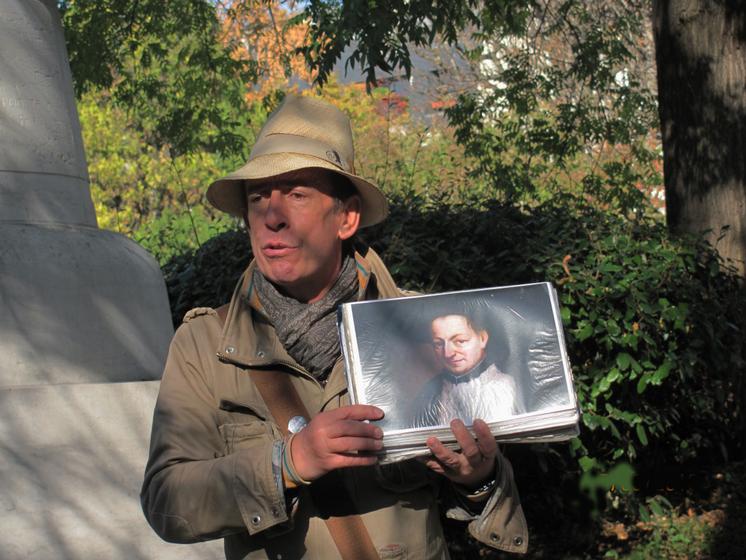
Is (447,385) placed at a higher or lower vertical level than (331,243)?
lower

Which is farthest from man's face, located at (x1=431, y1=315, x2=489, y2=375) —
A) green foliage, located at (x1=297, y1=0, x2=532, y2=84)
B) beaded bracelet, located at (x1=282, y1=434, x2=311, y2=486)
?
green foliage, located at (x1=297, y1=0, x2=532, y2=84)

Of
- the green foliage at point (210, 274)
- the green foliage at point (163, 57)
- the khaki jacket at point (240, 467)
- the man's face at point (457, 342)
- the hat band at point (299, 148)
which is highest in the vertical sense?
the green foliage at point (163, 57)

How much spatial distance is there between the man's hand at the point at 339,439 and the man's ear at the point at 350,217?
70 centimetres

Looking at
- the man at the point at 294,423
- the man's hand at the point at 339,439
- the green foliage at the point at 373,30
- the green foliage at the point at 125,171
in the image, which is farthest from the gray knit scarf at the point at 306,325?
the green foliage at the point at 125,171

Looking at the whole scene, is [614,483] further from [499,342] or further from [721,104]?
[499,342]

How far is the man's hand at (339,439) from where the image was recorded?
216cm

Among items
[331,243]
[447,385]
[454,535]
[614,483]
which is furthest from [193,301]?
[447,385]

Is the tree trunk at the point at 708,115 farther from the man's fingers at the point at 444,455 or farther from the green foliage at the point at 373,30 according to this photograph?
the man's fingers at the point at 444,455

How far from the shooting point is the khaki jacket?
237cm

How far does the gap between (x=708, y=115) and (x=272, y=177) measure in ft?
18.8

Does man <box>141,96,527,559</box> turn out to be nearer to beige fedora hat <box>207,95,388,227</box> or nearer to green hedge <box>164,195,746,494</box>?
beige fedora hat <box>207,95,388,227</box>

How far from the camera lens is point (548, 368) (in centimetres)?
236

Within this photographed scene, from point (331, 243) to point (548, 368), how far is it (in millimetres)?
682

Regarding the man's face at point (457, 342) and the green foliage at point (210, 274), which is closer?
the man's face at point (457, 342)
